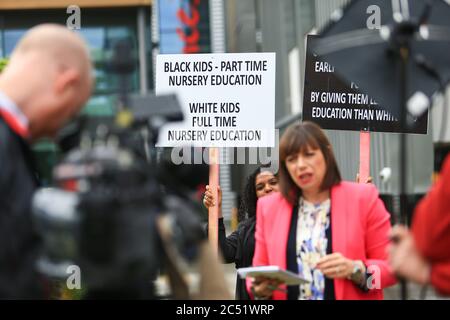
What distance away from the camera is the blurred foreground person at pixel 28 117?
3.02 metres

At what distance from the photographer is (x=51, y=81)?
3145mm

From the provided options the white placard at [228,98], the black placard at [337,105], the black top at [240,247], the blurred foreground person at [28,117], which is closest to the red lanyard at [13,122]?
the blurred foreground person at [28,117]

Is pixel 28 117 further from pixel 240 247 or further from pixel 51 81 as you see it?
pixel 240 247

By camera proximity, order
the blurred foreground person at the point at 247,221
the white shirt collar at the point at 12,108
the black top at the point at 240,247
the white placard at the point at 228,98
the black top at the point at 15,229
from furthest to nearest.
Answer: the white placard at the point at 228,98, the blurred foreground person at the point at 247,221, the black top at the point at 240,247, the white shirt collar at the point at 12,108, the black top at the point at 15,229

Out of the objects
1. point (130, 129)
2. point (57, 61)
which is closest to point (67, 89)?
point (57, 61)

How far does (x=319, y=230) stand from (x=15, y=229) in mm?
1660

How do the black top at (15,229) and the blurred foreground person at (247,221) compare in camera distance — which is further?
the blurred foreground person at (247,221)

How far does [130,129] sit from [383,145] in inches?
401

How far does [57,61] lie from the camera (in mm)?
3146

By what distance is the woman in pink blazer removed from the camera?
167 inches

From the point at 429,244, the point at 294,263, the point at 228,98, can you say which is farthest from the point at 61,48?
the point at 228,98

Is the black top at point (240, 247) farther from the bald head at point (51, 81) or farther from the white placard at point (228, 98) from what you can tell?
the bald head at point (51, 81)

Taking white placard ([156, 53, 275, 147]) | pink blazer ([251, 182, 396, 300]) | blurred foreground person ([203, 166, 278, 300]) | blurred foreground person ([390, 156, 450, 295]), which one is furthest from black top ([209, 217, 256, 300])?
blurred foreground person ([390, 156, 450, 295])

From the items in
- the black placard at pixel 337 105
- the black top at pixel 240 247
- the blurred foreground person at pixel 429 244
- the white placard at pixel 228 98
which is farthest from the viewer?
the white placard at pixel 228 98
